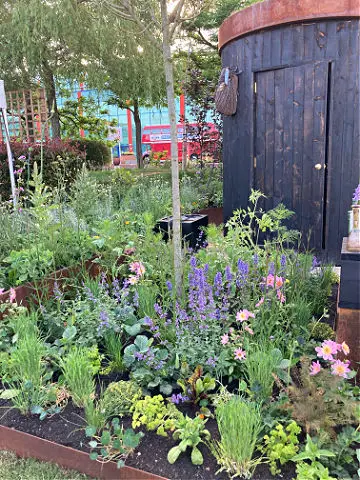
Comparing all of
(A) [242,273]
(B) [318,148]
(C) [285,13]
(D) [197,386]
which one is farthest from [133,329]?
(C) [285,13]

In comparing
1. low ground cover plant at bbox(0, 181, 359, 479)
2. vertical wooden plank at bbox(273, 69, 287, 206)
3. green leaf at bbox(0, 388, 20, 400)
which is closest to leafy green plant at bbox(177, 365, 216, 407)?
low ground cover plant at bbox(0, 181, 359, 479)

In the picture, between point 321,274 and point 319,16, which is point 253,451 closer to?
point 321,274

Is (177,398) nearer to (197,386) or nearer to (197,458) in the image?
(197,386)

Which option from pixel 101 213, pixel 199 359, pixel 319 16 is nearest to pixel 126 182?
pixel 101 213

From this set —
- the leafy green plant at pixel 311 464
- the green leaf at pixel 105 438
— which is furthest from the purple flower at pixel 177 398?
the leafy green plant at pixel 311 464

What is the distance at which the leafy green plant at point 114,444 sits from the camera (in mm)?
1716

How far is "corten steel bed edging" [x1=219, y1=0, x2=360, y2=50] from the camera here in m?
4.00

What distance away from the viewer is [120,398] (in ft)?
6.61

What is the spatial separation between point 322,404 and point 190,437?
558 millimetres

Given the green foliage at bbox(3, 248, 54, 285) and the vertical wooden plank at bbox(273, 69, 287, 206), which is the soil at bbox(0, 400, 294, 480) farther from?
the vertical wooden plank at bbox(273, 69, 287, 206)

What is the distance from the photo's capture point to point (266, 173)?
15.8ft

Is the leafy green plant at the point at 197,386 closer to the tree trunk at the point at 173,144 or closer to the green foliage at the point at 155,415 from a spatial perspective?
the green foliage at the point at 155,415

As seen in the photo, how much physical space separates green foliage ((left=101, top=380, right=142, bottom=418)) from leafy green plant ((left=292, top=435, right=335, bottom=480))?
77cm

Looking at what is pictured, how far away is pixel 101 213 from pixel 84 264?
1557 millimetres
